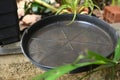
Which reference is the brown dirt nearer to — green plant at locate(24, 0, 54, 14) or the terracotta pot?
green plant at locate(24, 0, 54, 14)

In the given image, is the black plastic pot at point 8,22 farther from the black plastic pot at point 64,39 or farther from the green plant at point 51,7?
the green plant at point 51,7

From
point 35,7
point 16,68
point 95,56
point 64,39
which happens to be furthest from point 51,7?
point 95,56

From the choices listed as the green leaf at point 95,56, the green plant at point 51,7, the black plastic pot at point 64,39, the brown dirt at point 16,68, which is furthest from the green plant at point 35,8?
the green leaf at point 95,56

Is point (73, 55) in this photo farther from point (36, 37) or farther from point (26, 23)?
point (26, 23)

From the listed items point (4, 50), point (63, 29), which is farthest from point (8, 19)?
point (63, 29)

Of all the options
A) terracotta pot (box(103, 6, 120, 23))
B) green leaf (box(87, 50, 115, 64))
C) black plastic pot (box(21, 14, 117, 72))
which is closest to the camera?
green leaf (box(87, 50, 115, 64))

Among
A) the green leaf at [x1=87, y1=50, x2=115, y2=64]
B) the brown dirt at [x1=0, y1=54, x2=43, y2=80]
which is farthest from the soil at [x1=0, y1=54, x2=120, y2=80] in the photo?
the green leaf at [x1=87, y1=50, x2=115, y2=64]
